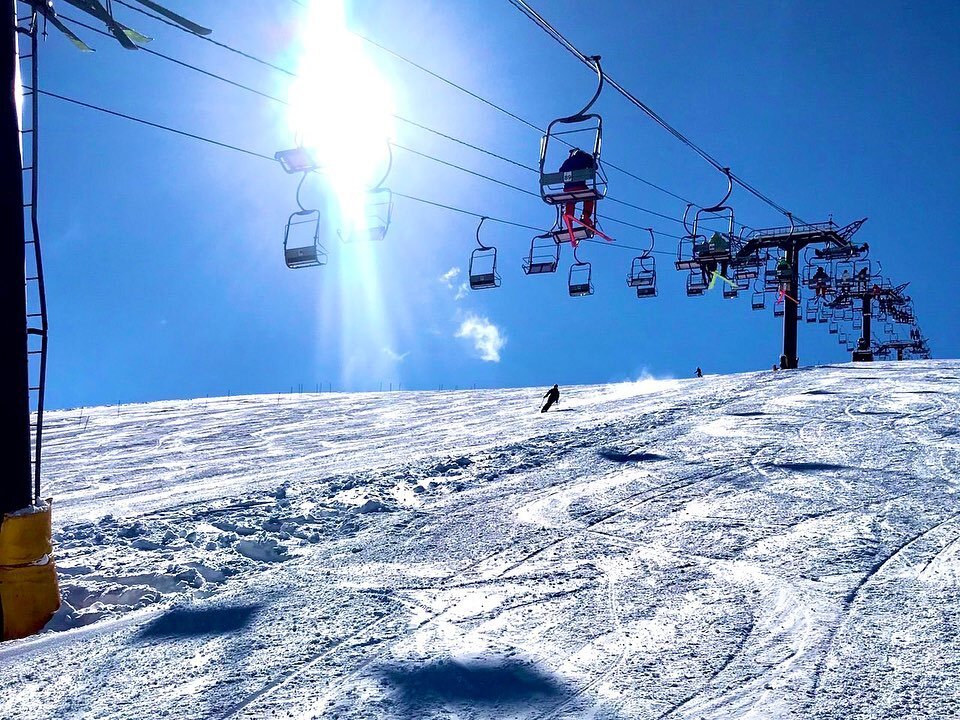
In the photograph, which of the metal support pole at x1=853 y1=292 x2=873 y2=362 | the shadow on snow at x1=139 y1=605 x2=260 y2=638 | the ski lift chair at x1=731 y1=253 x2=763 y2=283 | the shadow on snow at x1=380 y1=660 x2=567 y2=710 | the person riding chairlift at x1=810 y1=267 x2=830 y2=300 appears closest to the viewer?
the shadow on snow at x1=380 y1=660 x2=567 y2=710

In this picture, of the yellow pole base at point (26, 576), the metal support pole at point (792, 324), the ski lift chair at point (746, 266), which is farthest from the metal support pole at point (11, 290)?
the metal support pole at point (792, 324)

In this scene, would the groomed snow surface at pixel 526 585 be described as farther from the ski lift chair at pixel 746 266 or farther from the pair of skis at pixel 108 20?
the ski lift chair at pixel 746 266

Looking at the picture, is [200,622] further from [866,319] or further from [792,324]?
[866,319]

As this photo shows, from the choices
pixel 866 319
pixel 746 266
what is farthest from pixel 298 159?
pixel 866 319

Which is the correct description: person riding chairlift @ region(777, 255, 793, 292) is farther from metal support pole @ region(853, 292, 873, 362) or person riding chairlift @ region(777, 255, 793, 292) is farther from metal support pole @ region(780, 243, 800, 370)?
metal support pole @ region(853, 292, 873, 362)

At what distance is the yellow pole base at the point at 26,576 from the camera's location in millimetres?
5094

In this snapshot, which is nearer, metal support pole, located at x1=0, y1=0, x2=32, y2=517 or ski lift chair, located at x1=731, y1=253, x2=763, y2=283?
metal support pole, located at x1=0, y1=0, x2=32, y2=517

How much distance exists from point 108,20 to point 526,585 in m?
6.89

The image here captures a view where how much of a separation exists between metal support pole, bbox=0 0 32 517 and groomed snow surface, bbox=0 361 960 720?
0.95m

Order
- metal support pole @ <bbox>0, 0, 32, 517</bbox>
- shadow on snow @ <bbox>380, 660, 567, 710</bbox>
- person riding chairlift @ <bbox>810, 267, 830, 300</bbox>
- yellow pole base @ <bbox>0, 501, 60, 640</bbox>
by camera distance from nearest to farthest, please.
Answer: shadow on snow @ <bbox>380, 660, 567, 710</bbox> < yellow pole base @ <bbox>0, 501, 60, 640</bbox> < metal support pole @ <bbox>0, 0, 32, 517</bbox> < person riding chairlift @ <bbox>810, 267, 830, 300</bbox>

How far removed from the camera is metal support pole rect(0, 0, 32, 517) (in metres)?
5.46

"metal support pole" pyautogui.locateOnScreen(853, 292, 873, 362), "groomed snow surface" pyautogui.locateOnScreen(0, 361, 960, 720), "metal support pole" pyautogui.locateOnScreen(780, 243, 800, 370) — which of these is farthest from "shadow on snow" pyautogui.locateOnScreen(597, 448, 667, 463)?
"metal support pole" pyautogui.locateOnScreen(853, 292, 873, 362)

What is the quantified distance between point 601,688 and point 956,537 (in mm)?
3656

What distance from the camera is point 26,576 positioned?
16.9ft
